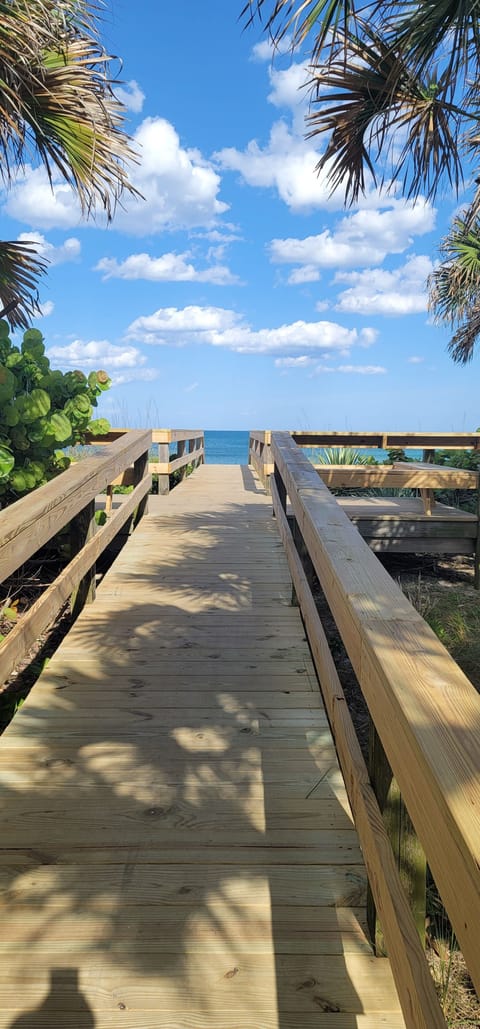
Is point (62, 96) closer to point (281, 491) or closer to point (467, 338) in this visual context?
point (281, 491)

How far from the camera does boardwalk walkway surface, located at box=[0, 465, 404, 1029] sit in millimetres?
1415

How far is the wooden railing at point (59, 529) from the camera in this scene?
2.18 meters

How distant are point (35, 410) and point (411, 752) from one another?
3390 millimetres

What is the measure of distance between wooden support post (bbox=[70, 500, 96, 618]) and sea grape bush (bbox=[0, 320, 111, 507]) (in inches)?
18.6

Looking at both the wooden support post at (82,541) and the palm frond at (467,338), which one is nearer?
the wooden support post at (82,541)

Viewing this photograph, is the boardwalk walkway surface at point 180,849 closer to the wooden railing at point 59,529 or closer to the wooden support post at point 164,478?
the wooden railing at point 59,529

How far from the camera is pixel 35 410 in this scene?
3.85 meters

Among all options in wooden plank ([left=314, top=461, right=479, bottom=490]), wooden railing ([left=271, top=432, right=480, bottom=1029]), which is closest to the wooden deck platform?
wooden plank ([left=314, top=461, right=479, bottom=490])

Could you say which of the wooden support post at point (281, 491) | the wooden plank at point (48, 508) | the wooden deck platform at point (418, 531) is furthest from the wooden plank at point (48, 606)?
the wooden deck platform at point (418, 531)

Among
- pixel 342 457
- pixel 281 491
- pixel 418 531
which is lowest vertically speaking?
pixel 418 531

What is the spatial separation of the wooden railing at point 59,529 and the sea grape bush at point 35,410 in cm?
37

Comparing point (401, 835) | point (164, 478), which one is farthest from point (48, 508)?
point (164, 478)

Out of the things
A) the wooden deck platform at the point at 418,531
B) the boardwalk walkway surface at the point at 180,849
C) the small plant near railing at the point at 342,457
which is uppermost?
the small plant near railing at the point at 342,457

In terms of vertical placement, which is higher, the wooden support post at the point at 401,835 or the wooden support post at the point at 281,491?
the wooden support post at the point at 281,491
